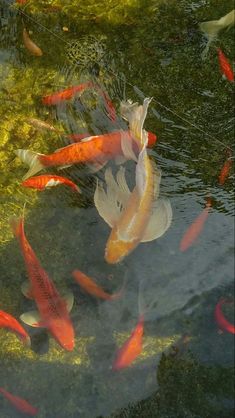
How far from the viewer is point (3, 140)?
3.78m

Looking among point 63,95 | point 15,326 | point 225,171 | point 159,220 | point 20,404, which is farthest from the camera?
point 63,95

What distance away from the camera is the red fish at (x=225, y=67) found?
3.86 meters

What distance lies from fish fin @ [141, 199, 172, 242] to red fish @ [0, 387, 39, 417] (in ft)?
3.60

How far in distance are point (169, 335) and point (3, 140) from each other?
65.3 inches

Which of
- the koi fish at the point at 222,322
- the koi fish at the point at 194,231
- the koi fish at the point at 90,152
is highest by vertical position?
the koi fish at the point at 90,152

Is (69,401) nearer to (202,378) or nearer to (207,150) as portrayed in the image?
(202,378)

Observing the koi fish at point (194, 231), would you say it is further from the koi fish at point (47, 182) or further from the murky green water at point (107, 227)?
the koi fish at point (47, 182)

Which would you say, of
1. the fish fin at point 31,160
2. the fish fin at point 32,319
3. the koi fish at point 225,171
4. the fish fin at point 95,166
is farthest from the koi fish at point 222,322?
the fish fin at point 31,160

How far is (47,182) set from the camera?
3.48m

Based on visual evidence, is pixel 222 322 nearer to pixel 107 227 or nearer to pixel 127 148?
pixel 107 227

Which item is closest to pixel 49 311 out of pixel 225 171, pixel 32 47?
pixel 225 171

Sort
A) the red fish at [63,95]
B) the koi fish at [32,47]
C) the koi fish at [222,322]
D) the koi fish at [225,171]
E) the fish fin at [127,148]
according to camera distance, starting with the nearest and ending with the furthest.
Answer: the koi fish at [222,322] → the fish fin at [127,148] → the koi fish at [225,171] → the red fish at [63,95] → the koi fish at [32,47]

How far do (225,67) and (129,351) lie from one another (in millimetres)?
1999

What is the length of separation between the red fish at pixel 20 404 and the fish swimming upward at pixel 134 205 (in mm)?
894
